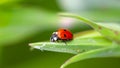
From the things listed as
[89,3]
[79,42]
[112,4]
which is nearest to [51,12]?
[89,3]

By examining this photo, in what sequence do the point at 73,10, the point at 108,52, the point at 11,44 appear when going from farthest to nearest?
1. the point at 73,10
2. the point at 11,44
3. the point at 108,52

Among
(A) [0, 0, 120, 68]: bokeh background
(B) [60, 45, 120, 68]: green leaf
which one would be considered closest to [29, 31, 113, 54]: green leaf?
(B) [60, 45, 120, 68]: green leaf

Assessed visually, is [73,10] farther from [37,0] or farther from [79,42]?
[79,42]

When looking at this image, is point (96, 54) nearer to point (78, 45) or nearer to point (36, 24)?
point (78, 45)

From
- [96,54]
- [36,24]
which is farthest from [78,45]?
[36,24]

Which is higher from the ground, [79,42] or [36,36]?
[36,36]

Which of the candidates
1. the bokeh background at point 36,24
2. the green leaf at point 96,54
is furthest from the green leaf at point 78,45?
the bokeh background at point 36,24

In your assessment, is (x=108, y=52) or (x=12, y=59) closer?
(x=108, y=52)
